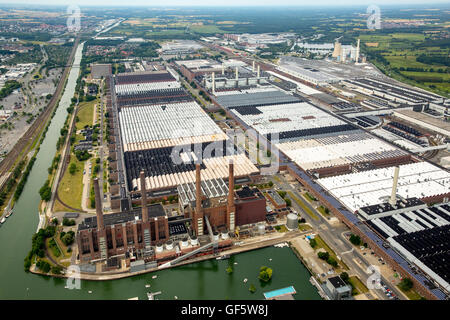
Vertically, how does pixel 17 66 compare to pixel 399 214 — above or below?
above

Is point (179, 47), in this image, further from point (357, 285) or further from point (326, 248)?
point (357, 285)

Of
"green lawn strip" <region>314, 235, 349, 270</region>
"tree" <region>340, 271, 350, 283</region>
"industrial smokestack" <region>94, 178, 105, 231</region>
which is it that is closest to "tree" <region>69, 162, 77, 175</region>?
"industrial smokestack" <region>94, 178, 105, 231</region>

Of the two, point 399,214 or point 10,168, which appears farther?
point 10,168

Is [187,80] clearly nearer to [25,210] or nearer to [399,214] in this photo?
[25,210]

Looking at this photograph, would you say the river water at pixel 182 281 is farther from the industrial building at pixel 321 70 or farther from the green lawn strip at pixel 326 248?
the industrial building at pixel 321 70

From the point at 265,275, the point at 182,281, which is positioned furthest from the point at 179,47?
the point at 265,275
